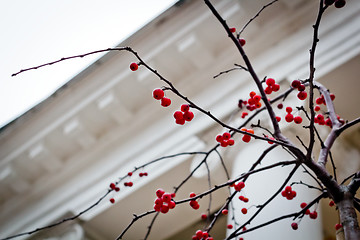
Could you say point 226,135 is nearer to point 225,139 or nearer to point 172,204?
point 225,139

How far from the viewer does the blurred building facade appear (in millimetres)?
2176

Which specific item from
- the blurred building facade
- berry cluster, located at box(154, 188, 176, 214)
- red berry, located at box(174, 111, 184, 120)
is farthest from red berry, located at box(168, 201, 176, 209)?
the blurred building facade

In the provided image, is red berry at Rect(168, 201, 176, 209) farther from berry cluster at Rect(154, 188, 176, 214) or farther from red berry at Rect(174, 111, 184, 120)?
red berry at Rect(174, 111, 184, 120)

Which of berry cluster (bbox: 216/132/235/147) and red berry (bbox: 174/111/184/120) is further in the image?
berry cluster (bbox: 216/132/235/147)

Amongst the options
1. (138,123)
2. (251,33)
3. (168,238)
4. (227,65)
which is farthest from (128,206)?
(251,33)

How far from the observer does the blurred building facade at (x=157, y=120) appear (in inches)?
85.7

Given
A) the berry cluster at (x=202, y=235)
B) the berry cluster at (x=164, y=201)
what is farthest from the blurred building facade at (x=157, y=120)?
the berry cluster at (x=164, y=201)

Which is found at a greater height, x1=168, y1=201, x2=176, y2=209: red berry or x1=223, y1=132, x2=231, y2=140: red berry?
x1=223, y1=132, x2=231, y2=140: red berry

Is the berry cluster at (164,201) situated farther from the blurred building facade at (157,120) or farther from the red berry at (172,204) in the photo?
the blurred building facade at (157,120)

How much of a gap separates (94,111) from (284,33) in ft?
4.85

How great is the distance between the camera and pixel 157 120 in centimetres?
284

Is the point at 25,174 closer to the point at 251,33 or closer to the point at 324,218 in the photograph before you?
the point at 251,33

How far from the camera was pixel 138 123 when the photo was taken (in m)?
2.89

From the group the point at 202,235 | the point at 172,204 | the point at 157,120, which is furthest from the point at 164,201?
the point at 157,120
